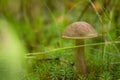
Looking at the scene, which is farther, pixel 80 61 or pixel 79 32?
pixel 80 61

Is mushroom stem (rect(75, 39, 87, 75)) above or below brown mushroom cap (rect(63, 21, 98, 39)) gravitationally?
below

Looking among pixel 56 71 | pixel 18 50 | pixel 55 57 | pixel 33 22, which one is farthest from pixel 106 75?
pixel 33 22

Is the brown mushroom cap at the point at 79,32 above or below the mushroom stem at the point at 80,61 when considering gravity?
above

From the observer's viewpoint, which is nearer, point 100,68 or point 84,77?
point 84,77

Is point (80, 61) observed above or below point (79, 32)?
below

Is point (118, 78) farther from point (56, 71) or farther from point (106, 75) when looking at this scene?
point (56, 71)

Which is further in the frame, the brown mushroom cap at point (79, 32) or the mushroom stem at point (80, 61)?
the mushroom stem at point (80, 61)

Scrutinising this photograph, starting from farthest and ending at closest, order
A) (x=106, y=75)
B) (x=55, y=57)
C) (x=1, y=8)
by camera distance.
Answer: (x=1, y=8), (x=55, y=57), (x=106, y=75)

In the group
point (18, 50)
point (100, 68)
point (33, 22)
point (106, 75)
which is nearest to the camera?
point (18, 50)

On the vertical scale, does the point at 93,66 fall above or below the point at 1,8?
below

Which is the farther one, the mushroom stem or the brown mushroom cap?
the mushroom stem

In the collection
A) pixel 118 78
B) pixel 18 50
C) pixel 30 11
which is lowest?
pixel 118 78
